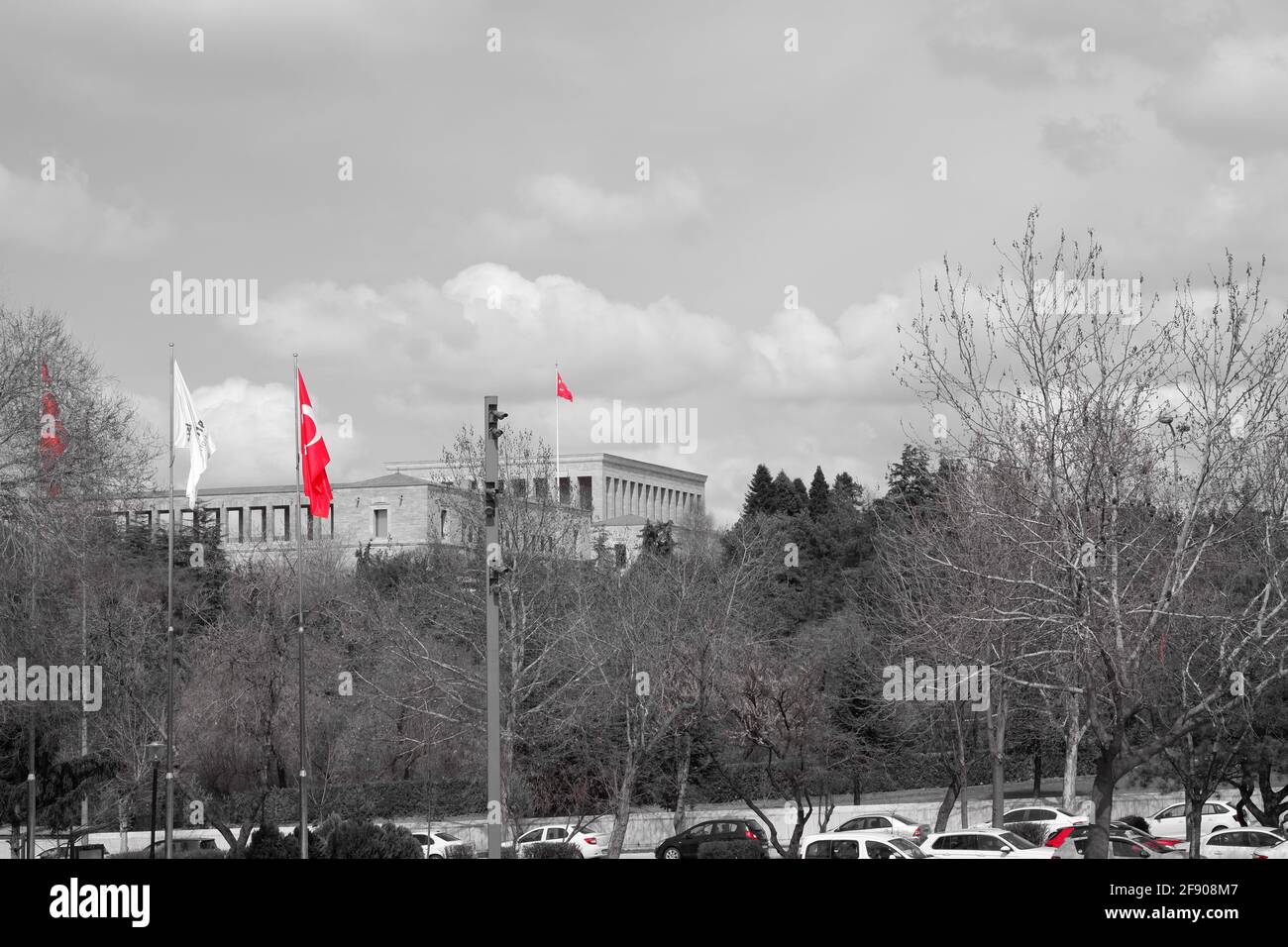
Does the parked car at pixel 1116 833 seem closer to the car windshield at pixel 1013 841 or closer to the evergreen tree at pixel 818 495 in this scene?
the car windshield at pixel 1013 841

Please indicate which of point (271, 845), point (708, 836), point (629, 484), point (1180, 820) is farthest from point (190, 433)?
point (629, 484)

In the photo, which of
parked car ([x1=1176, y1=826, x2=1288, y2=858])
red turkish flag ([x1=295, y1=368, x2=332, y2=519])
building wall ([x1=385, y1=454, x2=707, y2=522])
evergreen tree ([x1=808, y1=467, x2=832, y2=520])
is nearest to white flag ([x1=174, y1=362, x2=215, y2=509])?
red turkish flag ([x1=295, y1=368, x2=332, y2=519])

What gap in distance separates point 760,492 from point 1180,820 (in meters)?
63.8

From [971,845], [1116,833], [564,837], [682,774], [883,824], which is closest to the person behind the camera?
[971,845]

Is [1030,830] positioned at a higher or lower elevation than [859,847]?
lower

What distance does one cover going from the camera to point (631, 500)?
13125 cm

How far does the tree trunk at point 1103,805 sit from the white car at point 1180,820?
21.9 meters

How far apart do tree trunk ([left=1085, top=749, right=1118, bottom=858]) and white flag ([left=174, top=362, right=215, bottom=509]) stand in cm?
2377

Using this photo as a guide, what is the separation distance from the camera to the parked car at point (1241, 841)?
101ft

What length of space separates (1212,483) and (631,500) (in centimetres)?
11241

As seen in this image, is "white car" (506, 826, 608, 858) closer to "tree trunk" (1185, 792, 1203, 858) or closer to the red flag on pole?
"tree trunk" (1185, 792, 1203, 858)

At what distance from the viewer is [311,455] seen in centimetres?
3616


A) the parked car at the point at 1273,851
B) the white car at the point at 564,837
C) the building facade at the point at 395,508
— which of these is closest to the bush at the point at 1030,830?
the parked car at the point at 1273,851

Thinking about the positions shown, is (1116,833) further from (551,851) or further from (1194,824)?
(551,851)
